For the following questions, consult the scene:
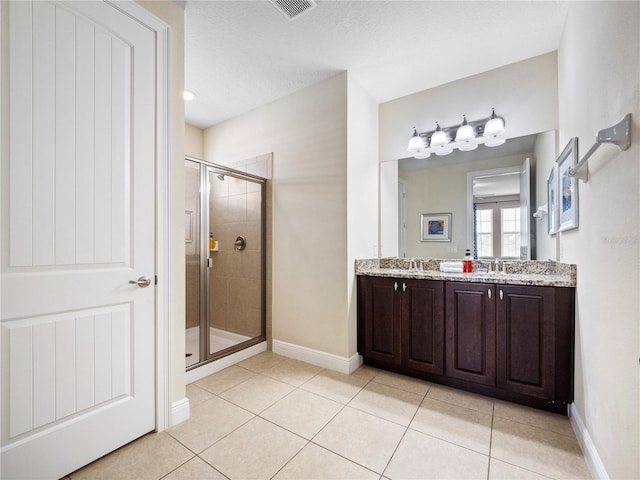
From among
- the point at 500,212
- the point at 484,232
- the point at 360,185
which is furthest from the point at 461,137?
the point at 360,185

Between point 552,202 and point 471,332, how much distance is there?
117cm

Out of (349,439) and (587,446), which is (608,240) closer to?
(587,446)

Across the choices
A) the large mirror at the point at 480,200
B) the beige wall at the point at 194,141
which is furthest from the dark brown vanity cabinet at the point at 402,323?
the beige wall at the point at 194,141

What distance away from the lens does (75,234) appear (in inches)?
56.0

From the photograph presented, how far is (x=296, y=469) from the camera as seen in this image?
1.44 metres

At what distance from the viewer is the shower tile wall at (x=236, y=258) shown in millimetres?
2861

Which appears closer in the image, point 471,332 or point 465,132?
point 471,332

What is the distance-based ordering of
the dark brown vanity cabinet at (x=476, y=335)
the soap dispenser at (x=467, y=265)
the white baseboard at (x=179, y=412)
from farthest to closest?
the soap dispenser at (x=467, y=265), the dark brown vanity cabinet at (x=476, y=335), the white baseboard at (x=179, y=412)

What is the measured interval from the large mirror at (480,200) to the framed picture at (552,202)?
58 millimetres

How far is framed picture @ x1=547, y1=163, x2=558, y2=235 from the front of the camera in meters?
2.11

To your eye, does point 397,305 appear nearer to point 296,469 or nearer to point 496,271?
point 496,271

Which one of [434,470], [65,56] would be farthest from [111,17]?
[434,470]

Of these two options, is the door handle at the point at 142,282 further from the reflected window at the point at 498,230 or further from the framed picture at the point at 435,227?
the reflected window at the point at 498,230

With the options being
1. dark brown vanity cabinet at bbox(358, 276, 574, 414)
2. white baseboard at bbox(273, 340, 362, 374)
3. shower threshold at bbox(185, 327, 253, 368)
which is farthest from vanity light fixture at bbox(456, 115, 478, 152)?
shower threshold at bbox(185, 327, 253, 368)
